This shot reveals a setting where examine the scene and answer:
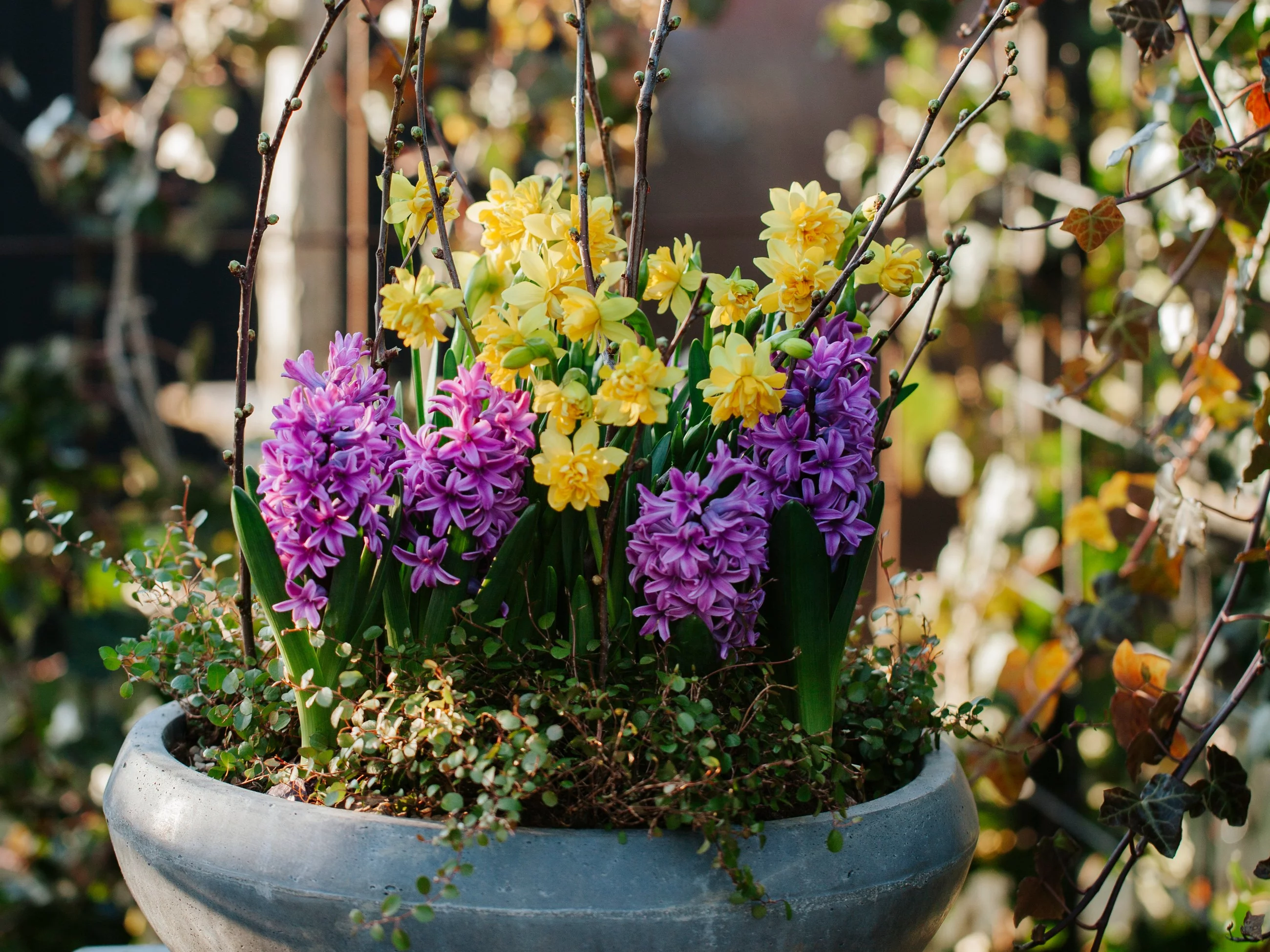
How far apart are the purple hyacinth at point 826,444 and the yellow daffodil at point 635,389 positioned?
0.32 feet

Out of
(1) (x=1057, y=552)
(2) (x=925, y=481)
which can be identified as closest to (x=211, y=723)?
(1) (x=1057, y=552)

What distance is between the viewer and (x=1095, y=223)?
81cm

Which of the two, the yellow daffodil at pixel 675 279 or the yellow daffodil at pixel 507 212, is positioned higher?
the yellow daffodil at pixel 507 212

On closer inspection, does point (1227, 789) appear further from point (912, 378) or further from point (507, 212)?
point (912, 378)

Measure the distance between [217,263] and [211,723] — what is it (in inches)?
109

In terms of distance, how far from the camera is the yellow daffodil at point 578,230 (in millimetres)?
666

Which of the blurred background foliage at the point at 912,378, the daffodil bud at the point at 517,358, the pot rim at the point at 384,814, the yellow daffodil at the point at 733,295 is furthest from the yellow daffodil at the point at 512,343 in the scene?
the blurred background foliage at the point at 912,378

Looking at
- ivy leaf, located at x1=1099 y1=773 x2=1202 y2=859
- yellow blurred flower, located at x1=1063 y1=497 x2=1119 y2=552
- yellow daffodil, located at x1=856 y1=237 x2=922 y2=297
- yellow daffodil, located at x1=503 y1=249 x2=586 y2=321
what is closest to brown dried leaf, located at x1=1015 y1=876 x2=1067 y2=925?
ivy leaf, located at x1=1099 y1=773 x2=1202 y2=859

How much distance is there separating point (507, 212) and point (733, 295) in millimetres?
154

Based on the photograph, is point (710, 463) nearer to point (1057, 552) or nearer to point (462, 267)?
point (462, 267)

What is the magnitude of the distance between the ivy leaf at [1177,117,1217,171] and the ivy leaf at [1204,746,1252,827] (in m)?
0.44

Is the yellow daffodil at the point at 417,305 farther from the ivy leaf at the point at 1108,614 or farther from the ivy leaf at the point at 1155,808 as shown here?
the ivy leaf at the point at 1108,614

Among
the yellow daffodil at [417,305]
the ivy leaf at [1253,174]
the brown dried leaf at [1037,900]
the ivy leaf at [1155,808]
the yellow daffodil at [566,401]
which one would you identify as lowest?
the brown dried leaf at [1037,900]

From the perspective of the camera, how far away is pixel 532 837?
0.54 metres
